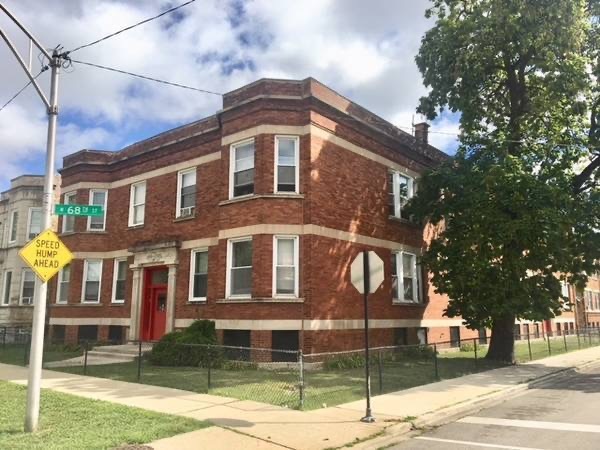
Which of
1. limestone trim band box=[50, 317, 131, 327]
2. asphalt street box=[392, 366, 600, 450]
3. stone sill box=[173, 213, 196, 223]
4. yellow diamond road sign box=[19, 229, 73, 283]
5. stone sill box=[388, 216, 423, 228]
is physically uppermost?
stone sill box=[388, 216, 423, 228]

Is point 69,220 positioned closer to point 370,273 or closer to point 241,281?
point 241,281

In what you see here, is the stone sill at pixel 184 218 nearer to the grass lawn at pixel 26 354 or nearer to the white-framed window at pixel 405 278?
the grass lawn at pixel 26 354

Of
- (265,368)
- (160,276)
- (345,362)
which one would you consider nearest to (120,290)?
(160,276)

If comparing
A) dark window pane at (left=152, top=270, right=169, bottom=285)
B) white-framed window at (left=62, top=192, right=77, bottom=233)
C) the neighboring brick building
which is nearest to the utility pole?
dark window pane at (left=152, top=270, right=169, bottom=285)

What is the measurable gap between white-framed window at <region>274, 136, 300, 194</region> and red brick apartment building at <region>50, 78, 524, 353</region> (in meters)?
0.05

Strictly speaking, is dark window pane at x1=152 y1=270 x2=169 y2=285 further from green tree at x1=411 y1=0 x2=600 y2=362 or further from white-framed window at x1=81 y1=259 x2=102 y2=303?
green tree at x1=411 y1=0 x2=600 y2=362

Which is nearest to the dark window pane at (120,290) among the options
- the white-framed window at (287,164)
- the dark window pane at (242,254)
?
the dark window pane at (242,254)

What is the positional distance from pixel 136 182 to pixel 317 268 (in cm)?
1061

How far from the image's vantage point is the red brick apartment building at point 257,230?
671 inches

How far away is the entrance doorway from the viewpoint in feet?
69.3

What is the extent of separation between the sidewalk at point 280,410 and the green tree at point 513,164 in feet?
12.7

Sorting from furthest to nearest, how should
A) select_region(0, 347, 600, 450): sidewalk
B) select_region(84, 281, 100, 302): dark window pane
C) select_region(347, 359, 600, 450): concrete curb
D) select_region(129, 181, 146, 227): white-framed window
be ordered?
select_region(84, 281, 100, 302): dark window pane, select_region(129, 181, 146, 227): white-framed window, select_region(347, 359, 600, 450): concrete curb, select_region(0, 347, 600, 450): sidewalk

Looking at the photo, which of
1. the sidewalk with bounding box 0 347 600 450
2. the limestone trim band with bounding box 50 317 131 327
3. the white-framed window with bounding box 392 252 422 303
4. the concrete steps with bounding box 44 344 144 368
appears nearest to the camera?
the sidewalk with bounding box 0 347 600 450

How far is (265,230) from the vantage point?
1700 cm
